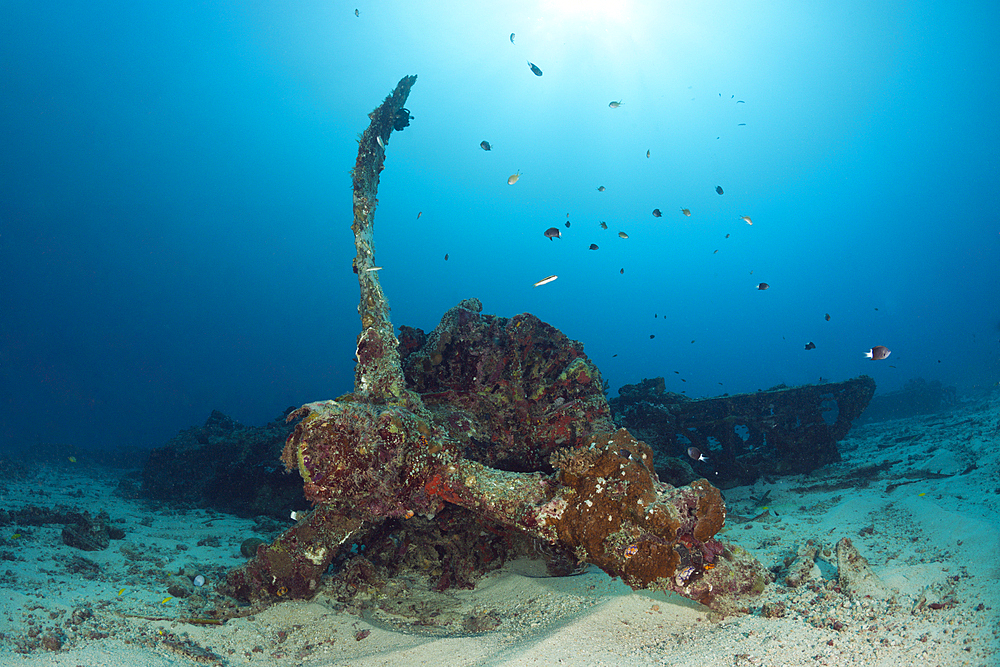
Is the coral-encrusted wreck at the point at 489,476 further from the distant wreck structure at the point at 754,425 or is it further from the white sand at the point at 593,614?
the distant wreck structure at the point at 754,425

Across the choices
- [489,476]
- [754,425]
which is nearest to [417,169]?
[754,425]

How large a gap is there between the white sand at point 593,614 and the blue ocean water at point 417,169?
43.5 meters

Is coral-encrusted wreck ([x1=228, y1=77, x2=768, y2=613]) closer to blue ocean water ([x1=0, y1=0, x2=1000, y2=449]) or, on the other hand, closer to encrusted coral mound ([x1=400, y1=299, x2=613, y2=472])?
encrusted coral mound ([x1=400, y1=299, x2=613, y2=472])

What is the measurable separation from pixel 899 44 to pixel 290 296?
136643 millimetres

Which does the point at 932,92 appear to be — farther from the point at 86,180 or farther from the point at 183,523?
the point at 86,180

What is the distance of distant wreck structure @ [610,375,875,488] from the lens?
10117mm

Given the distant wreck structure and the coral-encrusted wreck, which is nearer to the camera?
the coral-encrusted wreck

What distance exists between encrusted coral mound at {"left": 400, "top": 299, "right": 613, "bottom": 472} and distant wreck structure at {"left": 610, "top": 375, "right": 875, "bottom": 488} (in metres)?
5.28

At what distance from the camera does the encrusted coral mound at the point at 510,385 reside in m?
5.35

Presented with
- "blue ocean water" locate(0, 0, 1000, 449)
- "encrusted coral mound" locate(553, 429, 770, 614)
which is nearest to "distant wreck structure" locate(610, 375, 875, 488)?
"encrusted coral mound" locate(553, 429, 770, 614)

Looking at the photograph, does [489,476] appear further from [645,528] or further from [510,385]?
[510,385]

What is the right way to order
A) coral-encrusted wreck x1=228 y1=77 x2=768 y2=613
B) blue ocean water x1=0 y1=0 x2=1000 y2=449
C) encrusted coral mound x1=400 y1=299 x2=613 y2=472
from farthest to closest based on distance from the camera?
1. blue ocean water x1=0 y1=0 x2=1000 y2=449
2. encrusted coral mound x1=400 y1=299 x2=613 y2=472
3. coral-encrusted wreck x1=228 y1=77 x2=768 y2=613

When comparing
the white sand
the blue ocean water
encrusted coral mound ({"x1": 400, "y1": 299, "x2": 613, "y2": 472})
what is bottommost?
the white sand

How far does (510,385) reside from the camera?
5.68 meters
